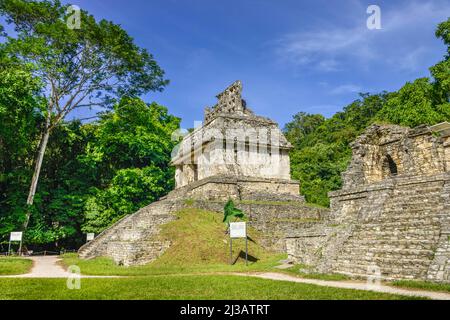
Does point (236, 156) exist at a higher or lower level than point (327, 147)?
lower

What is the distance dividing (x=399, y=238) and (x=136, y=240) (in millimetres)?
11369

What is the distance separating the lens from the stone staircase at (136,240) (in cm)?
1552

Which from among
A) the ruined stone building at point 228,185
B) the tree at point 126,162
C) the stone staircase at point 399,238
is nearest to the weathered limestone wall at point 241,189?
the ruined stone building at point 228,185

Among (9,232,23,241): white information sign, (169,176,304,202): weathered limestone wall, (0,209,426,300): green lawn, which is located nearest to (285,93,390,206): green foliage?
(169,176,304,202): weathered limestone wall

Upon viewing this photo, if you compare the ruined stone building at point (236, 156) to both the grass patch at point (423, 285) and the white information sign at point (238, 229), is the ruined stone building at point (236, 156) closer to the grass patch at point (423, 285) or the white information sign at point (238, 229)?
the white information sign at point (238, 229)

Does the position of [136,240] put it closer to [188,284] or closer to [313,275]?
[188,284]

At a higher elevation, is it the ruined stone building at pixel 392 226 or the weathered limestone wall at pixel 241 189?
the weathered limestone wall at pixel 241 189

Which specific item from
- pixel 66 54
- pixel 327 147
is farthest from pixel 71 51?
pixel 327 147

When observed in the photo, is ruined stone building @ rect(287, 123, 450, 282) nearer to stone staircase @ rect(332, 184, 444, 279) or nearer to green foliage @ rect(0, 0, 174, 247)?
stone staircase @ rect(332, 184, 444, 279)

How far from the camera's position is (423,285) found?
7.71 meters

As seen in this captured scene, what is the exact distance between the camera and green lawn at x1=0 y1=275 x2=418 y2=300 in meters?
7.21

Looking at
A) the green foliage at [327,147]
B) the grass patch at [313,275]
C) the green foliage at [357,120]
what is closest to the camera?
the grass patch at [313,275]

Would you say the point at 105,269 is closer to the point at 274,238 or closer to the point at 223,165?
the point at 274,238

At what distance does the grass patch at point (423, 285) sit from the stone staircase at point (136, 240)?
10.5 metres
